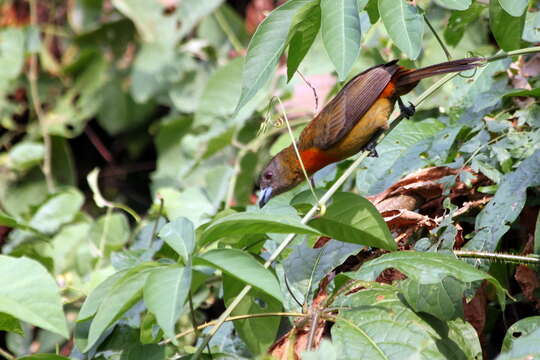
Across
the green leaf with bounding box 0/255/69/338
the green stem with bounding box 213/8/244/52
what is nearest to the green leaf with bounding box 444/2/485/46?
the green leaf with bounding box 0/255/69/338

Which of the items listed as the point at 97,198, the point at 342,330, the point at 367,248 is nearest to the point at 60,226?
the point at 97,198

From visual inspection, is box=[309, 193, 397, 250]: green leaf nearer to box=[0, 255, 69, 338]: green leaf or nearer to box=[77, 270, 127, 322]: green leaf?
box=[77, 270, 127, 322]: green leaf

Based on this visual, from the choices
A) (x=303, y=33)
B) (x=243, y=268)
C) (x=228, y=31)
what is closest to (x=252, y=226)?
(x=243, y=268)

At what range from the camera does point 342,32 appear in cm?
146

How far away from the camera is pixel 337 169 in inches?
94.3

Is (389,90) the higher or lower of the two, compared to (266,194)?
higher

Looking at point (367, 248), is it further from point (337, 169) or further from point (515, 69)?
point (515, 69)

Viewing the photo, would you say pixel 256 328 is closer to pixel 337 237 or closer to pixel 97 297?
pixel 337 237

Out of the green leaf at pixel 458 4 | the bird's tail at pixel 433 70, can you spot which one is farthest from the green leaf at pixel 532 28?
the green leaf at pixel 458 4

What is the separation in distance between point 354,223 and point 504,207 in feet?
1.22

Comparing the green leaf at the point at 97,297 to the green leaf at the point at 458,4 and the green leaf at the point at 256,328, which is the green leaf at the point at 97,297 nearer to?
the green leaf at the point at 256,328

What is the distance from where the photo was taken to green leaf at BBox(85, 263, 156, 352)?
131 centimetres

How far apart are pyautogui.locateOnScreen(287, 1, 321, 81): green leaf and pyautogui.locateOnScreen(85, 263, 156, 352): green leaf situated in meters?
0.54

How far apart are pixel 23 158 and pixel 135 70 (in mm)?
840
